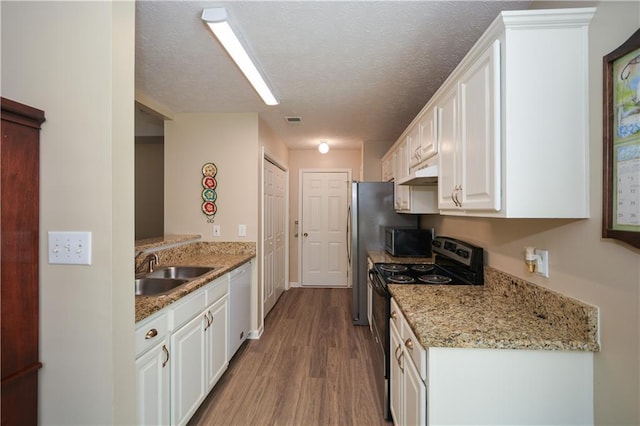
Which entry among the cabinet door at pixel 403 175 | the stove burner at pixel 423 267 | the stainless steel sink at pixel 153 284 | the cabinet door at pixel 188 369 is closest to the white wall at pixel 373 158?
the cabinet door at pixel 403 175

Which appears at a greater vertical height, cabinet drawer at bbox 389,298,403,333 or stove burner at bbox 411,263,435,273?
stove burner at bbox 411,263,435,273

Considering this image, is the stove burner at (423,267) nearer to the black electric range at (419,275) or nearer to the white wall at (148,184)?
the black electric range at (419,275)

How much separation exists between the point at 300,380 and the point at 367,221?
6.01 feet

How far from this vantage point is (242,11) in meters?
1.47

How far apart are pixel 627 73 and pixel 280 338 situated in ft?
10.2

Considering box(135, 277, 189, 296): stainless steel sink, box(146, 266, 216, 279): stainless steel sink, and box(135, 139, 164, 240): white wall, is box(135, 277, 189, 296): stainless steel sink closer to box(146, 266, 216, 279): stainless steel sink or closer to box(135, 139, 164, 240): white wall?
box(146, 266, 216, 279): stainless steel sink

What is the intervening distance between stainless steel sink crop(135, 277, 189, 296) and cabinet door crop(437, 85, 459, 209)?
1858 millimetres

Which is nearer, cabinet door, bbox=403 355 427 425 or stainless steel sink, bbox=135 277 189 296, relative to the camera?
cabinet door, bbox=403 355 427 425

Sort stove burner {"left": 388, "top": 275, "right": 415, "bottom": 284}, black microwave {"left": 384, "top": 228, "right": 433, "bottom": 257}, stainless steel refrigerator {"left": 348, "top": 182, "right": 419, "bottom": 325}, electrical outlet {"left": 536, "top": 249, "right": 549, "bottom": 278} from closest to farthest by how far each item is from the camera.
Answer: electrical outlet {"left": 536, "top": 249, "right": 549, "bottom": 278} → stove burner {"left": 388, "top": 275, "right": 415, "bottom": 284} → black microwave {"left": 384, "top": 228, "right": 433, "bottom": 257} → stainless steel refrigerator {"left": 348, "top": 182, "right": 419, "bottom": 325}

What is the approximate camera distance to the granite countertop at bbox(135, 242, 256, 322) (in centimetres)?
143

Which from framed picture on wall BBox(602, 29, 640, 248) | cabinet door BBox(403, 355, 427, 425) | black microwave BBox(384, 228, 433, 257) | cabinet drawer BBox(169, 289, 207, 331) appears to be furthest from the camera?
black microwave BBox(384, 228, 433, 257)

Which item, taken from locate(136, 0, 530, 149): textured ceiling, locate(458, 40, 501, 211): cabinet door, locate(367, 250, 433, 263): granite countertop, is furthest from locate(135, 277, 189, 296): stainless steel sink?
locate(458, 40, 501, 211): cabinet door

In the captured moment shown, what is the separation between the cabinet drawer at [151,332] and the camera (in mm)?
1304

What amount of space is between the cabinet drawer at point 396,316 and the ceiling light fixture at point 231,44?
5.75 feet
